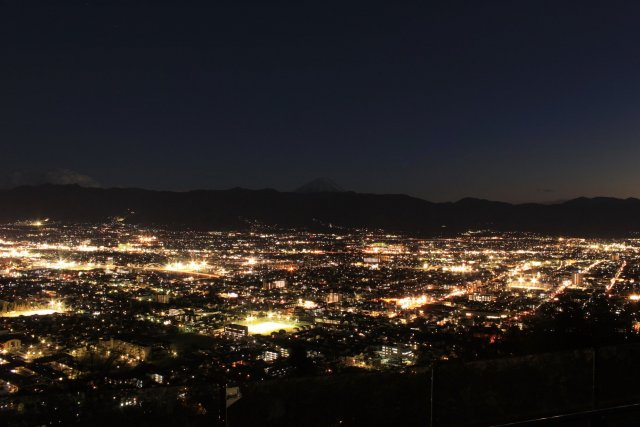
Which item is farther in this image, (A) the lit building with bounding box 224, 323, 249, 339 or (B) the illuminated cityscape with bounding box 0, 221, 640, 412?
(A) the lit building with bounding box 224, 323, 249, 339

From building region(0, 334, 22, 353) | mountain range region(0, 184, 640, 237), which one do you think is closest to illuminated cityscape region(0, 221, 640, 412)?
building region(0, 334, 22, 353)

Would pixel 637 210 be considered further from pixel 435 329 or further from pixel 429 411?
pixel 429 411

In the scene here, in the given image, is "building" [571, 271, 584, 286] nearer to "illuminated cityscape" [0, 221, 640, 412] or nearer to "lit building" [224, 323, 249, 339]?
"illuminated cityscape" [0, 221, 640, 412]

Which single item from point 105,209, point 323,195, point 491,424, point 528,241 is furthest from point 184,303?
point 323,195

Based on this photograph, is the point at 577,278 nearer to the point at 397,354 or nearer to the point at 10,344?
the point at 397,354

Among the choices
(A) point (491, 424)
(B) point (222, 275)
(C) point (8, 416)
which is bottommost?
(B) point (222, 275)

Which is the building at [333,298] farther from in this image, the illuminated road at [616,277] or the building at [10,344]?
the building at [10,344]

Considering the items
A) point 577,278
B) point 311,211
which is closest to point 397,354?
point 577,278

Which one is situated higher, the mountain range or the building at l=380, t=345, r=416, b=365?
the mountain range

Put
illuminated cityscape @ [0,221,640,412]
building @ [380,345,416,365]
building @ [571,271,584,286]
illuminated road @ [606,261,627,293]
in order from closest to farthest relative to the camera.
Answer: illuminated cityscape @ [0,221,640,412] < building @ [380,345,416,365] < illuminated road @ [606,261,627,293] < building @ [571,271,584,286]
